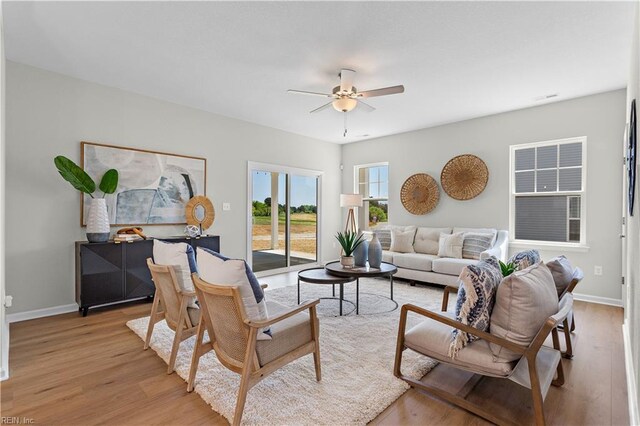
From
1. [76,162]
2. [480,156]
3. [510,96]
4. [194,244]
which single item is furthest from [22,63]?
[480,156]

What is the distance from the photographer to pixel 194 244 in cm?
430

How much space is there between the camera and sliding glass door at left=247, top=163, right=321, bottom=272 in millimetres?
5621

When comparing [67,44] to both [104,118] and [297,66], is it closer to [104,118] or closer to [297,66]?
[104,118]

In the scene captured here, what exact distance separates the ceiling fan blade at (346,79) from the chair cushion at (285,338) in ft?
8.00

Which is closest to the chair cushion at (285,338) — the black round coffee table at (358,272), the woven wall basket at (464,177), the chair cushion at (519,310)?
the chair cushion at (519,310)

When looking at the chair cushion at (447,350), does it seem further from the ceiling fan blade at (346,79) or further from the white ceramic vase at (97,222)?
the white ceramic vase at (97,222)

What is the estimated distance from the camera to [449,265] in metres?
4.52

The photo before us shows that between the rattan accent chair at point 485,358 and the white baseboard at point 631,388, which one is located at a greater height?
the rattan accent chair at point 485,358

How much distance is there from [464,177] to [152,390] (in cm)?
518

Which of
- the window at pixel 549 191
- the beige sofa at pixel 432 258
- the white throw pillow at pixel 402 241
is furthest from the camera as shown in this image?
the white throw pillow at pixel 402 241

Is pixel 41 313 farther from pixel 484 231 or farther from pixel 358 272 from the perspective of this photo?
pixel 484 231

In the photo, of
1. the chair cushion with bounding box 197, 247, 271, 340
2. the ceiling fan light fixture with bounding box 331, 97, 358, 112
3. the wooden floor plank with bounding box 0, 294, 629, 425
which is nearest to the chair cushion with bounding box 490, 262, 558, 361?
the wooden floor plank with bounding box 0, 294, 629, 425

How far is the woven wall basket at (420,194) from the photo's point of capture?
5.70m

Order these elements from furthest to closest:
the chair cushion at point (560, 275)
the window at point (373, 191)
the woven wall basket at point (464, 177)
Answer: the window at point (373, 191), the woven wall basket at point (464, 177), the chair cushion at point (560, 275)
